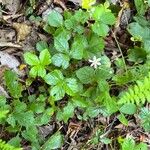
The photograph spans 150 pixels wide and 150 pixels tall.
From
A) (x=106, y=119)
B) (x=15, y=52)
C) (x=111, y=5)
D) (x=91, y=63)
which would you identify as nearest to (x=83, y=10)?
(x=111, y=5)

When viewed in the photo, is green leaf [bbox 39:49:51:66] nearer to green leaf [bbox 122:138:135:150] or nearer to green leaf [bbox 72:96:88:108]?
green leaf [bbox 72:96:88:108]

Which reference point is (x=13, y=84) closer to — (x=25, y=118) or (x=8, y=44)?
(x=25, y=118)

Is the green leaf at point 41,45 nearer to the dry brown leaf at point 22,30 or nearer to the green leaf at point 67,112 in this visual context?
the dry brown leaf at point 22,30

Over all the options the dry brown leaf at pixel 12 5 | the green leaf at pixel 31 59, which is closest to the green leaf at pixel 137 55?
the green leaf at pixel 31 59

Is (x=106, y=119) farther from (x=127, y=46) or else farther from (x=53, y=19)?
(x=53, y=19)

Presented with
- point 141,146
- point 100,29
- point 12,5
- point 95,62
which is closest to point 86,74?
point 95,62
